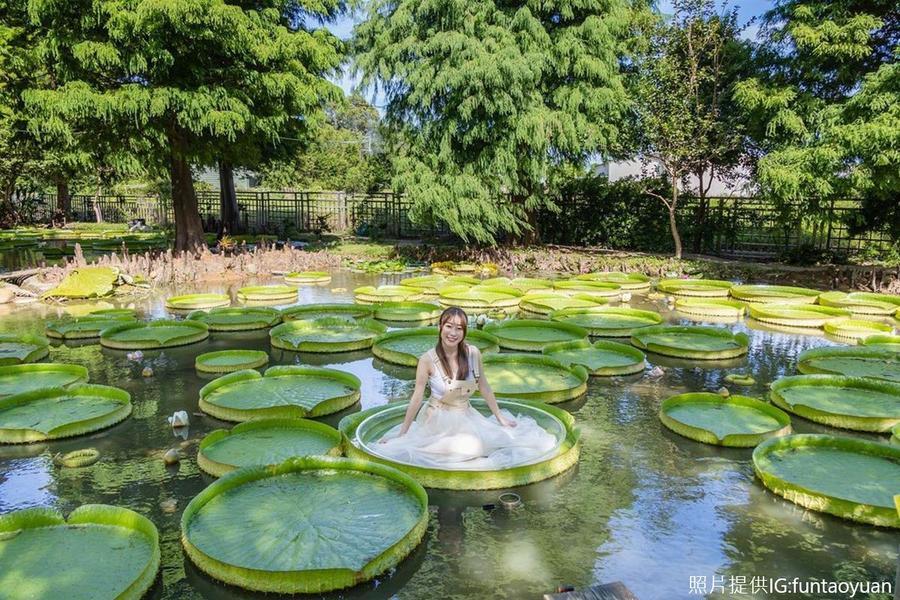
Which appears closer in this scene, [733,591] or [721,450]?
[733,591]

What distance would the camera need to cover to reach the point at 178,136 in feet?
46.4

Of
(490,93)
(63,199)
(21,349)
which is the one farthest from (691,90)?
(63,199)

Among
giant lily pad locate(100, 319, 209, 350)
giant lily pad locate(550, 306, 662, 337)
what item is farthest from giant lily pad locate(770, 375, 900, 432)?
giant lily pad locate(100, 319, 209, 350)

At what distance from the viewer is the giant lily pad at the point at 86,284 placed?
1073 centimetres

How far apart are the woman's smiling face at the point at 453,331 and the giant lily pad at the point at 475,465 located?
835mm

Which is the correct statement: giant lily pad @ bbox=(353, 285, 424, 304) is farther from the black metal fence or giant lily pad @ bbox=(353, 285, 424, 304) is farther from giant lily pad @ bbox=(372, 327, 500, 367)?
the black metal fence

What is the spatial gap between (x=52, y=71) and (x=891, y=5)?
16854mm

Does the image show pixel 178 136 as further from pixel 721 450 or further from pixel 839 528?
pixel 839 528

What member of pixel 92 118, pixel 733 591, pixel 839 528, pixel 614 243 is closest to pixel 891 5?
pixel 614 243

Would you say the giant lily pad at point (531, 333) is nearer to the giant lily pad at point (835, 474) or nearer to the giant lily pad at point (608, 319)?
the giant lily pad at point (608, 319)

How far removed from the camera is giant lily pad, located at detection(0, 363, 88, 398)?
19.7ft

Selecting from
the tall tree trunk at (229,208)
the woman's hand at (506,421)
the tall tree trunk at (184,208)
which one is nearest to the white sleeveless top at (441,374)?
the woman's hand at (506,421)

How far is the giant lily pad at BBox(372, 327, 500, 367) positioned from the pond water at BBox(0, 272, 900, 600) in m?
1.07

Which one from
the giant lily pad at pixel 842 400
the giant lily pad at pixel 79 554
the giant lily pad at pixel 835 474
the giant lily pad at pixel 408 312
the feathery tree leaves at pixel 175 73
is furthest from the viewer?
the feathery tree leaves at pixel 175 73
